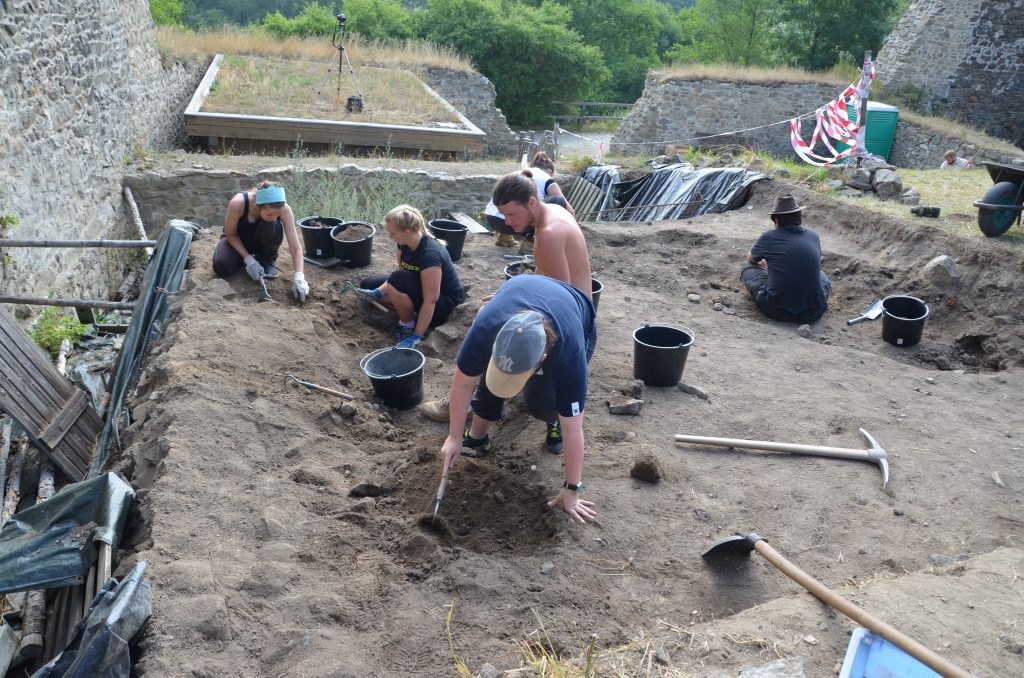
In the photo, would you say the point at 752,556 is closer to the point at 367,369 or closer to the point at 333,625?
the point at 333,625

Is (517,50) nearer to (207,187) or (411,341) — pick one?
(207,187)

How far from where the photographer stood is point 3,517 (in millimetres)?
4352

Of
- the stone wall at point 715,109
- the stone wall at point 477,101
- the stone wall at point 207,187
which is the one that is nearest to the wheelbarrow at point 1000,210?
the stone wall at point 207,187

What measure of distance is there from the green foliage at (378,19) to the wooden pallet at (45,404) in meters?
28.1

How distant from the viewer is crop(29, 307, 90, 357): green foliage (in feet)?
20.1

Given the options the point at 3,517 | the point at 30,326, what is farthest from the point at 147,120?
the point at 3,517

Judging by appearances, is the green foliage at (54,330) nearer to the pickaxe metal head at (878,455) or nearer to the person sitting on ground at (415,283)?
the person sitting on ground at (415,283)

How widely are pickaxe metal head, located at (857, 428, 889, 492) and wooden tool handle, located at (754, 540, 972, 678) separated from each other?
132 cm

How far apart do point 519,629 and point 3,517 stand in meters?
3.52

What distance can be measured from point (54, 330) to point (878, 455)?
666 cm

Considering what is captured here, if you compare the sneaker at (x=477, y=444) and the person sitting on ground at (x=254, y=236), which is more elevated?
the person sitting on ground at (x=254, y=236)

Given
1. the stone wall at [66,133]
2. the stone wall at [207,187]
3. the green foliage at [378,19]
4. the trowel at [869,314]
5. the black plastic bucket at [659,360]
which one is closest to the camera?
the black plastic bucket at [659,360]

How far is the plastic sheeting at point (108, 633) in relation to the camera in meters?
2.45

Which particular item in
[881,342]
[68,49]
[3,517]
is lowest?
[3,517]
